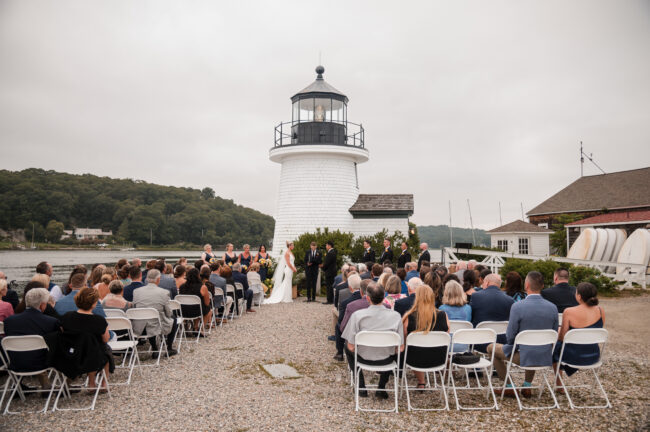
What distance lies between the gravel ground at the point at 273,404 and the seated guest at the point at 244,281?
3.50 m

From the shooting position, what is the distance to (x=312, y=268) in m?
14.0

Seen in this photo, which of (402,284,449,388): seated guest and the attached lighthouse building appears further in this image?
the attached lighthouse building

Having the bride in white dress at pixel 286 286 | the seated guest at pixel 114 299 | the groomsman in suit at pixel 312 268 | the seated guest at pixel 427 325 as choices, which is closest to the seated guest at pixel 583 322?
the seated guest at pixel 427 325

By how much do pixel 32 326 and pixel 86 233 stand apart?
179ft

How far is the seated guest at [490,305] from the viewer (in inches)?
237

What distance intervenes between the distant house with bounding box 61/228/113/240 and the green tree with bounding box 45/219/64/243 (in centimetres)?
69

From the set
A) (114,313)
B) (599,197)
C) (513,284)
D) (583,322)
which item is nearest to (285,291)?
(114,313)

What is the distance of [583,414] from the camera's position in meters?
4.89

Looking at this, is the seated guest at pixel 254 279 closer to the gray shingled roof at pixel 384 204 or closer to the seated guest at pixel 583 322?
the gray shingled roof at pixel 384 204

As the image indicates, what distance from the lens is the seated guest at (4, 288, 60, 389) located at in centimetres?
498

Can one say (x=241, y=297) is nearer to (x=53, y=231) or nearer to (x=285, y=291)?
(x=285, y=291)

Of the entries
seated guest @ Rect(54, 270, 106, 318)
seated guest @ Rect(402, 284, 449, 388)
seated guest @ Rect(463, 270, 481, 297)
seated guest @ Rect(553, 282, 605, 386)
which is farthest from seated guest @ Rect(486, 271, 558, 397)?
seated guest @ Rect(54, 270, 106, 318)

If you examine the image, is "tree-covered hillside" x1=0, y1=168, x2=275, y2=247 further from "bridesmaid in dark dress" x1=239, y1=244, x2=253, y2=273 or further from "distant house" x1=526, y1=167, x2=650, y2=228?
"bridesmaid in dark dress" x1=239, y1=244, x2=253, y2=273

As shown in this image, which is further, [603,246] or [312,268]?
[603,246]
